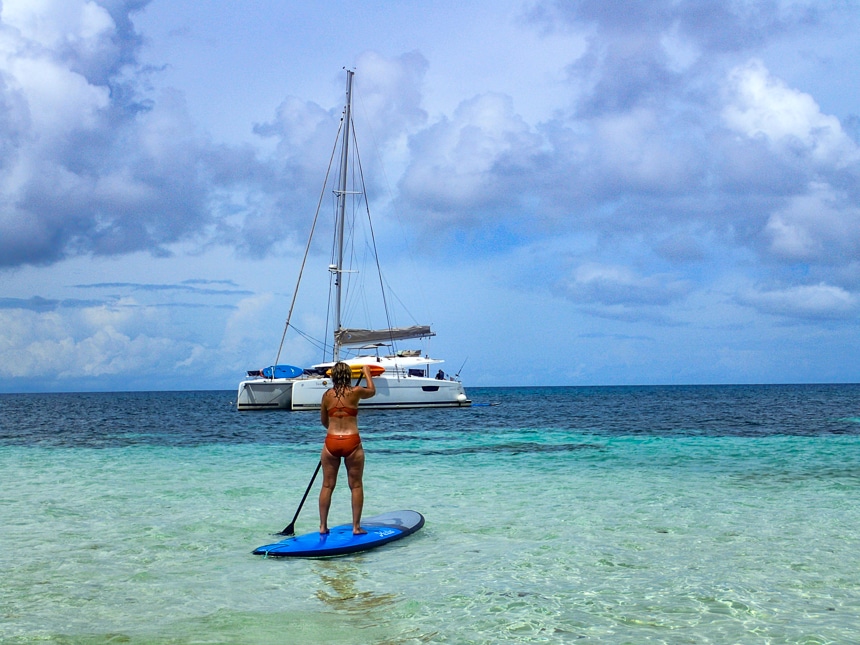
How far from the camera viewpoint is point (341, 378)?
8211mm

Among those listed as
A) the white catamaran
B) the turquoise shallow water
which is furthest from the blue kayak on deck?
the turquoise shallow water

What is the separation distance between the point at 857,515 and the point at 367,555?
7.21 metres

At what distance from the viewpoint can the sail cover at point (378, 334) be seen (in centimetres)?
4209

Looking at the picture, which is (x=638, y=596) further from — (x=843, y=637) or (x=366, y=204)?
(x=366, y=204)

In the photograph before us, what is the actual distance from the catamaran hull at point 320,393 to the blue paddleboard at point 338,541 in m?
31.5

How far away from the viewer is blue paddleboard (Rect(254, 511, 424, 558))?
315 inches

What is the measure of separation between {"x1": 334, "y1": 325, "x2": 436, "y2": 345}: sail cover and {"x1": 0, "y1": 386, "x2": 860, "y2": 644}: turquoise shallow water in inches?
934

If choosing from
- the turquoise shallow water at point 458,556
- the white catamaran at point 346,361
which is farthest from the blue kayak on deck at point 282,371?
the turquoise shallow water at point 458,556

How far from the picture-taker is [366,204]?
4309 cm

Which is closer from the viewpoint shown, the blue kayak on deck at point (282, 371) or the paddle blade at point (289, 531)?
the paddle blade at point (289, 531)

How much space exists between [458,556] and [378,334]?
115 feet

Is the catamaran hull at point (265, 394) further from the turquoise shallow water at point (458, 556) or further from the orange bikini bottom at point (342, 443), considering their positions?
the orange bikini bottom at point (342, 443)

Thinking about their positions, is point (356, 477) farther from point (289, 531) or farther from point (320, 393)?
point (320, 393)

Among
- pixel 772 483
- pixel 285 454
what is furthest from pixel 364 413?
pixel 772 483
